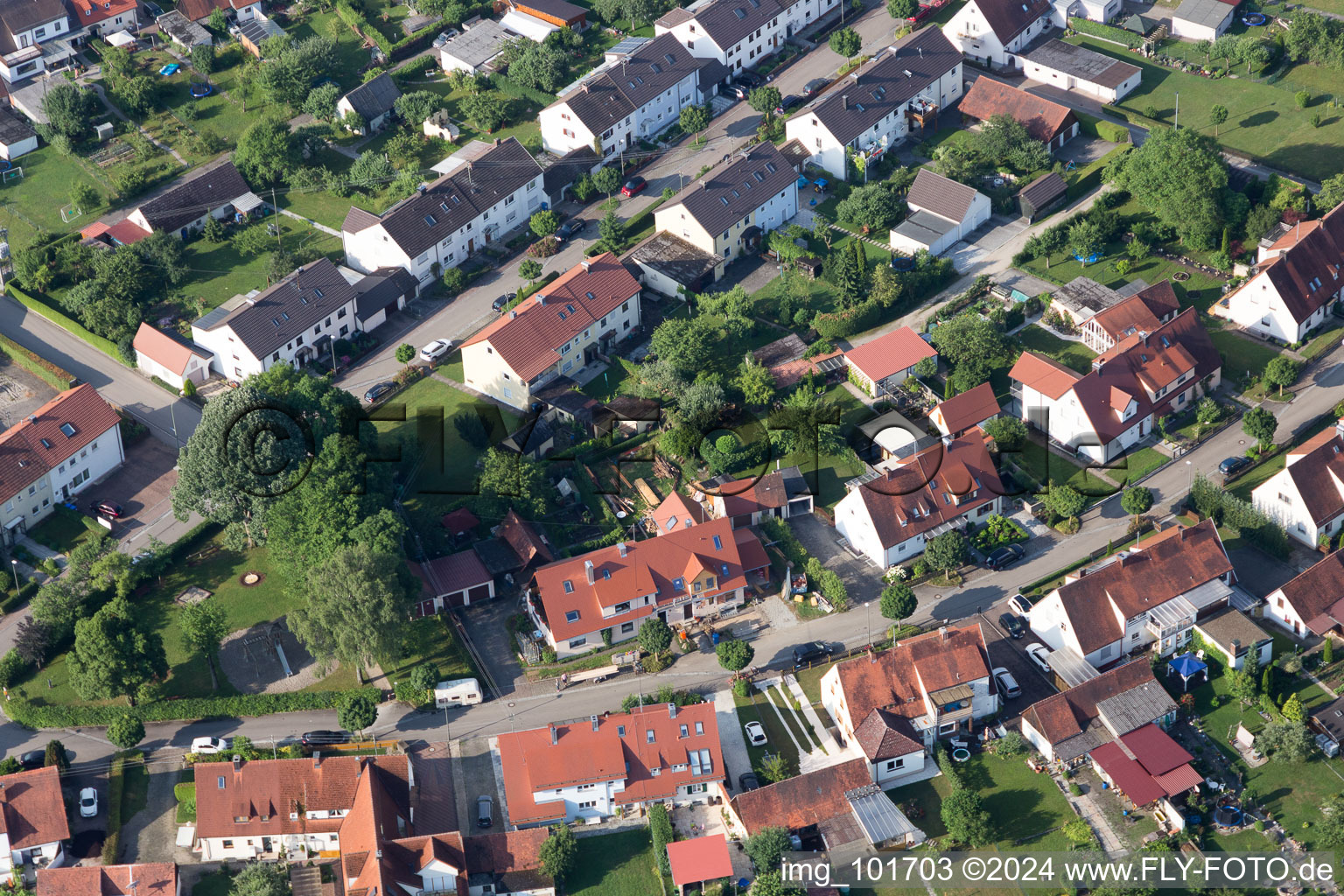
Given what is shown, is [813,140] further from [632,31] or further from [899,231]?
[632,31]

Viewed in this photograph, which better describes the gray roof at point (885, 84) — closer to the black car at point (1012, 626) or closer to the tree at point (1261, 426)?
the tree at point (1261, 426)

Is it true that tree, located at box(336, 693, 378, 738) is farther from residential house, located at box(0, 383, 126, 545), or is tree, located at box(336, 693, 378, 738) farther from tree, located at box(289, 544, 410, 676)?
residential house, located at box(0, 383, 126, 545)

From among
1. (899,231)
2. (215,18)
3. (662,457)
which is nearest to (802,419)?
(662,457)

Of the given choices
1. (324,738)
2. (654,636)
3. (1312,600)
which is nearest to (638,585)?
(654,636)

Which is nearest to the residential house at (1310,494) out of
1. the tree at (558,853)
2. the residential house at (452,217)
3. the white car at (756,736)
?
the white car at (756,736)

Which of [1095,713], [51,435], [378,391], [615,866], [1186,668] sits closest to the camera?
[615,866]

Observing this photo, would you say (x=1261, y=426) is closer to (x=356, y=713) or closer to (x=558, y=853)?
(x=558, y=853)

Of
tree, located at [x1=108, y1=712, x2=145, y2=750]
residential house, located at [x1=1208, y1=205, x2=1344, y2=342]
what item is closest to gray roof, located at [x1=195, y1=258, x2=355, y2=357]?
tree, located at [x1=108, y1=712, x2=145, y2=750]

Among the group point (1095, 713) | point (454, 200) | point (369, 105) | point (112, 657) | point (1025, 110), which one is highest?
point (1025, 110)
